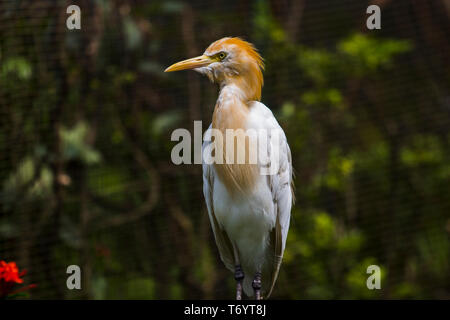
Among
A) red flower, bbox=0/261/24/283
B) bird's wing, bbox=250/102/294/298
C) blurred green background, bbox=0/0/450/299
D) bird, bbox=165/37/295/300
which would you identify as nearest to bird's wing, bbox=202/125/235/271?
bird, bbox=165/37/295/300

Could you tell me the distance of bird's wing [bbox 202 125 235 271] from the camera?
149cm

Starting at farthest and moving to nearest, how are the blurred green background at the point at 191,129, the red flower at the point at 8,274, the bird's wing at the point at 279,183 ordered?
the blurred green background at the point at 191,129 → the bird's wing at the point at 279,183 → the red flower at the point at 8,274

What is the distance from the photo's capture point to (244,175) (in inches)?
56.6

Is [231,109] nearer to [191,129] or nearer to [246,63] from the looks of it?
[246,63]

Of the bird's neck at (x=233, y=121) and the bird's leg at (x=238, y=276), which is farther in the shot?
the bird's leg at (x=238, y=276)

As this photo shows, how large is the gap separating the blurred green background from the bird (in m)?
1.25

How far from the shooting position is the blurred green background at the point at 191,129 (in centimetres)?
269

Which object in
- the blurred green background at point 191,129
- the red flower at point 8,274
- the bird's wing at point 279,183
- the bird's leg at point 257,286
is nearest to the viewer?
the red flower at point 8,274

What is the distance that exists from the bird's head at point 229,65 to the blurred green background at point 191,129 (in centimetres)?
144

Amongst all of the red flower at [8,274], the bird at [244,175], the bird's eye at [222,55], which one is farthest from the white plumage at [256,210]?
the red flower at [8,274]

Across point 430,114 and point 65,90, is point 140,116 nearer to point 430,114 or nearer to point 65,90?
point 65,90

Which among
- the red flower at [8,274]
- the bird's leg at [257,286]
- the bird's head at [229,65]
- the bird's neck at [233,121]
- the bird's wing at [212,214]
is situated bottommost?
the bird's leg at [257,286]

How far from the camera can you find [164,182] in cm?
309

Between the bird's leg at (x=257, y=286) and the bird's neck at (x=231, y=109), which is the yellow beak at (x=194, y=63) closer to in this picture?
the bird's neck at (x=231, y=109)
